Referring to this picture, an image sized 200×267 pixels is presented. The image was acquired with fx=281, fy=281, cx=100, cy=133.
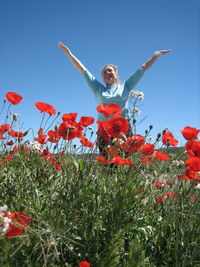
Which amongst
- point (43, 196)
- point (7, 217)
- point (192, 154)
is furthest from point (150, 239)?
point (7, 217)

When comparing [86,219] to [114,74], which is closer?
[86,219]

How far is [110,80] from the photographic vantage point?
217 inches

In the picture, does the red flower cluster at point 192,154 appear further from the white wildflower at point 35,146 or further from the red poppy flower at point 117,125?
the white wildflower at point 35,146

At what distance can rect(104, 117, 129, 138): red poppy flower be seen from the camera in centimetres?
197

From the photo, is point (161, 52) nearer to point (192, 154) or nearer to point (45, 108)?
point (45, 108)

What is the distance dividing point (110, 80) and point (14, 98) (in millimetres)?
3056

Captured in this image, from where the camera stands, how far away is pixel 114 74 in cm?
560

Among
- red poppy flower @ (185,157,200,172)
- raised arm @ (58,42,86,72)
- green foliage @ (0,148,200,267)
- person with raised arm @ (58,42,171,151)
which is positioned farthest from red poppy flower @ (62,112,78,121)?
raised arm @ (58,42,86,72)

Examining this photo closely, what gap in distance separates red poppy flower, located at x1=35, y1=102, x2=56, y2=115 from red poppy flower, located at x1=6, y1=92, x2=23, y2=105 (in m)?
0.40

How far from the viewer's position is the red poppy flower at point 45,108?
94.8 inches

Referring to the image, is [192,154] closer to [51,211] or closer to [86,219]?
[86,219]

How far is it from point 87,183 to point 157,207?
655mm

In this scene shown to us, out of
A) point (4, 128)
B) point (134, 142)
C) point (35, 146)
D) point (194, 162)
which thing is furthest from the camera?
point (4, 128)

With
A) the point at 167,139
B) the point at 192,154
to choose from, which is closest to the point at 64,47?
the point at 167,139
